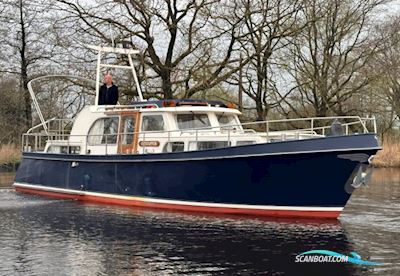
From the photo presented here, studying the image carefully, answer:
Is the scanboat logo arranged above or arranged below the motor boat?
below

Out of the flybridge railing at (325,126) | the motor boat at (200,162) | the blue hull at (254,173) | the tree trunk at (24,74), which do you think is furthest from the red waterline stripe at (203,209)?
the tree trunk at (24,74)

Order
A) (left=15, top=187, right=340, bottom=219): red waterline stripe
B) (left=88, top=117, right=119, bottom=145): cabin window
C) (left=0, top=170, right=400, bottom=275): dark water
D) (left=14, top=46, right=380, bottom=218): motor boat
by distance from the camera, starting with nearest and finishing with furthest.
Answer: (left=0, top=170, right=400, bottom=275): dark water < (left=14, top=46, right=380, bottom=218): motor boat < (left=15, top=187, right=340, bottom=219): red waterline stripe < (left=88, top=117, right=119, bottom=145): cabin window

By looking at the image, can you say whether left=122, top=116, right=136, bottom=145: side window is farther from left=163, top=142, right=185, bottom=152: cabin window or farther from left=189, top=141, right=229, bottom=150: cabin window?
left=189, top=141, right=229, bottom=150: cabin window

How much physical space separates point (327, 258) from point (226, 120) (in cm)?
795

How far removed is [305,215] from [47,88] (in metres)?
24.1

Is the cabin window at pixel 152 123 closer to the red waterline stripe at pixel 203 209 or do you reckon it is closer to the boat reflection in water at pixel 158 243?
the red waterline stripe at pixel 203 209

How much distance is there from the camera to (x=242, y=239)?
1080 centimetres

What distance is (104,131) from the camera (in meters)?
17.2

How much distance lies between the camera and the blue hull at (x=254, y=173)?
40.8 ft

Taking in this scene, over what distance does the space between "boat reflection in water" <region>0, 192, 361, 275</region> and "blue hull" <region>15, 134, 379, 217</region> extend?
588 millimetres

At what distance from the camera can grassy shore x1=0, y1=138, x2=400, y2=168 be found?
1217 inches

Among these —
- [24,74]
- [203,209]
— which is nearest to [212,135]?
[203,209]

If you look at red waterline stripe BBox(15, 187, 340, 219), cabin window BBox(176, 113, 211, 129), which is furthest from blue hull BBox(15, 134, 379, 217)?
cabin window BBox(176, 113, 211, 129)

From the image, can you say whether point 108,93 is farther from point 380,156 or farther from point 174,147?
point 380,156
